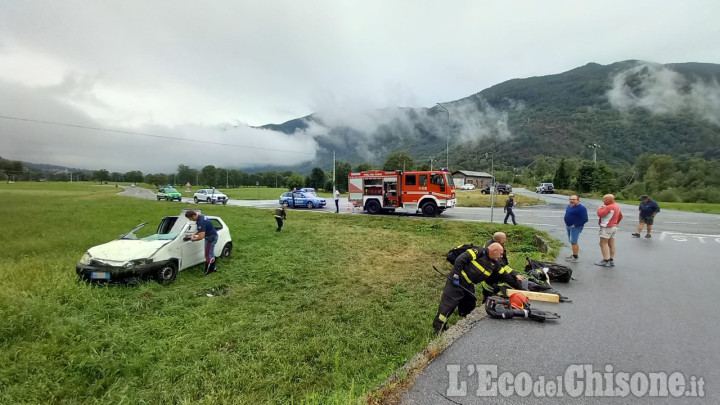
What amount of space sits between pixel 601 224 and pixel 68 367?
10.4 metres

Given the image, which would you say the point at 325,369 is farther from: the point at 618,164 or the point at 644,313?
the point at 618,164

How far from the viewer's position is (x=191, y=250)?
7.80 m

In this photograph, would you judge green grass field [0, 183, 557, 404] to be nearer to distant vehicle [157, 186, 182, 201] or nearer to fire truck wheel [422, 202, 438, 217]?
fire truck wheel [422, 202, 438, 217]

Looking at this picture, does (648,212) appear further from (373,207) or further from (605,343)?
(373,207)

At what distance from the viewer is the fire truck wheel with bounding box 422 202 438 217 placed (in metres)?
17.6

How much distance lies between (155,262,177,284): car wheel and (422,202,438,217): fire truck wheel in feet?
44.3

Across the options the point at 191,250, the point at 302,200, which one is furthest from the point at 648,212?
the point at 302,200

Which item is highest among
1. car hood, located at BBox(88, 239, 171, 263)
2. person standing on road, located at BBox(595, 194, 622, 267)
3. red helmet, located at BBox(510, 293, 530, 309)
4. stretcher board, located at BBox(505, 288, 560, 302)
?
person standing on road, located at BBox(595, 194, 622, 267)

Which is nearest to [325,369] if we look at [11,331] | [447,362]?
[447,362]

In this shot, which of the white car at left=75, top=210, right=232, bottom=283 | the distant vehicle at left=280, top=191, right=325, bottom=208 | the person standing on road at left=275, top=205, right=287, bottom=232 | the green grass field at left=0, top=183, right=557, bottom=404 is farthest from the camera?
the distant vehicle at left=280, top=191, right=325, bottom=208

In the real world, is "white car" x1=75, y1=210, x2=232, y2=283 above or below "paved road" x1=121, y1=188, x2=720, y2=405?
above

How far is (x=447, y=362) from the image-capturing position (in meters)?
3.51

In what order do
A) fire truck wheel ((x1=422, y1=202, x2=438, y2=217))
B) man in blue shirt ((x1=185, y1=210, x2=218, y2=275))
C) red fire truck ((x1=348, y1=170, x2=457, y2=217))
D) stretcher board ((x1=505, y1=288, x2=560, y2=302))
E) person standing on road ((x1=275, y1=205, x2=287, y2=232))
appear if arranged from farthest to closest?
fire truck wheel ((x1=422, y1=202, x2=438, y2=217))
red fire truck ((x1=348, y1=170, x2=457, y2=217))
person standing on road ((x1=275, y1=205, x2=287, y2=232))
man in blue shirt ((x1=185, y1=210, x2=218, y2=275))
stretcher board ((x1=505, y1=288, x2=560, y2=302))

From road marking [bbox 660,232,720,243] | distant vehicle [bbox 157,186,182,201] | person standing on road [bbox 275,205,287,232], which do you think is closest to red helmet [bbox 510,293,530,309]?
road marking [bbox 660,232,720,243]
